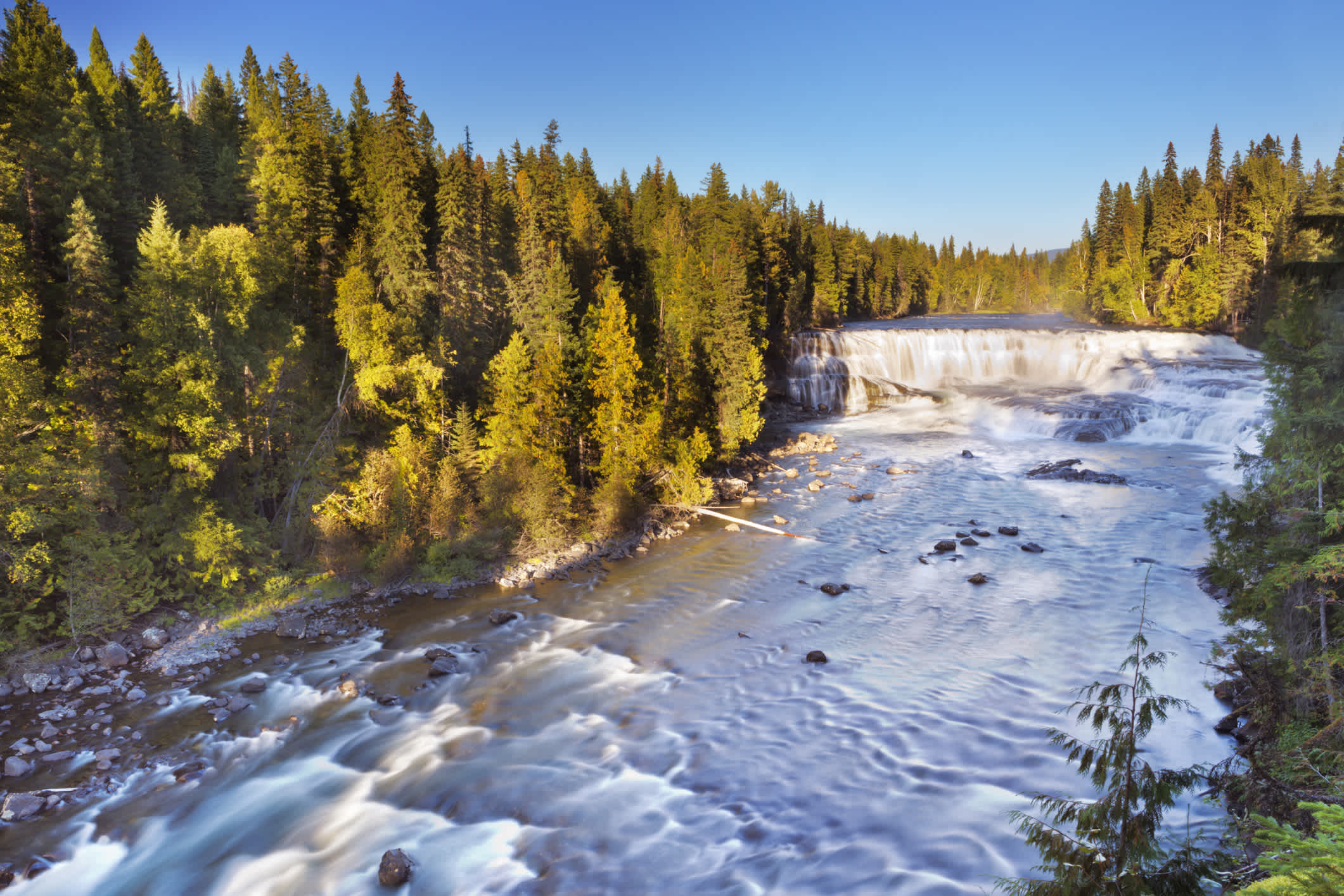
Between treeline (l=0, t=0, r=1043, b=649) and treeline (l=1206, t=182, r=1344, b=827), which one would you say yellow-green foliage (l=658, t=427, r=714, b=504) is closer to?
treeline (l=0, t=0, r=1043, b=649)

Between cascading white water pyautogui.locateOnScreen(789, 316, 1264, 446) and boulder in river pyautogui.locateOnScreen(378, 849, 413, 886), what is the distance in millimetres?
45510

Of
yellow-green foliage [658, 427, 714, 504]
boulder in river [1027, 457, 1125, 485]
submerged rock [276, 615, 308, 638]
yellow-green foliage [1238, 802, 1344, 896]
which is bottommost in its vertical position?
submerged rock [276, 615, 308, 638]

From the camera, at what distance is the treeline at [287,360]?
18484 mm

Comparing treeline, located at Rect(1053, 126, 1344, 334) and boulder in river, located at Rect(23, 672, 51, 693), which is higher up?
treeline, located at Rect(1053, 126, 1344, 334)

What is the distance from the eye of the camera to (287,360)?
24.5m

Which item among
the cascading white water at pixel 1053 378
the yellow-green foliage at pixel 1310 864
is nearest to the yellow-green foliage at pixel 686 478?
the yellow-green foliage at pixel 1310 864

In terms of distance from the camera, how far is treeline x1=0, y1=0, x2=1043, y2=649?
18484 mm

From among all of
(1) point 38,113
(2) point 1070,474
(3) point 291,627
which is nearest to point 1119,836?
(3) point 291,627

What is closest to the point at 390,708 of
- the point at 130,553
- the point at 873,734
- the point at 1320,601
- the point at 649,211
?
the point at 130,553

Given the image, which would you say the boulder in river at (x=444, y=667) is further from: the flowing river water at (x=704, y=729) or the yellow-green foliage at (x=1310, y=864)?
the yellow-green foliage at (x=1310, y=864)

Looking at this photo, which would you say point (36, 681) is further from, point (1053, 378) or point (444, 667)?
point (1053, 378)

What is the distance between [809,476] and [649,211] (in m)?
39.7

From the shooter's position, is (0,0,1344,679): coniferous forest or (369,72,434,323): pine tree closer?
(0,0,1344,679): coniferous forest

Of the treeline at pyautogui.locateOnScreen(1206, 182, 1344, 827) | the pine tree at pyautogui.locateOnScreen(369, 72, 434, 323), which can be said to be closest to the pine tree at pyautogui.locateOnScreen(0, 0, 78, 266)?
the pine tree at pyautogui.locateOnScreen(369, 72, 434, 323)
